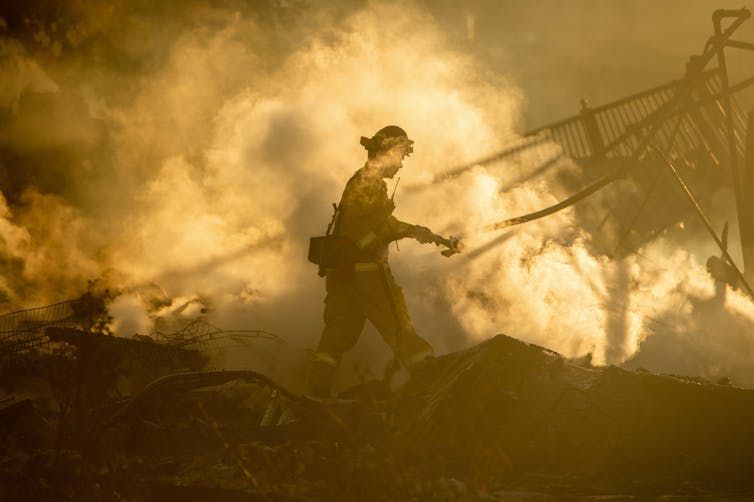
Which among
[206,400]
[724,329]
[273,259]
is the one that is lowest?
[206,400]

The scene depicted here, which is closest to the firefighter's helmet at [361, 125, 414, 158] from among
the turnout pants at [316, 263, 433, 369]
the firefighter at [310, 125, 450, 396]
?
the firefighter at [310, 125, 450, 396]

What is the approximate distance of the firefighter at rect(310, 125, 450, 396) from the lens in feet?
13.7

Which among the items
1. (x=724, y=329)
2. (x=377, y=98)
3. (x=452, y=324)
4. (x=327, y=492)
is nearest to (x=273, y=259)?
(x=452, y=324)

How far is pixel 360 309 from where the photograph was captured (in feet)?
14.4

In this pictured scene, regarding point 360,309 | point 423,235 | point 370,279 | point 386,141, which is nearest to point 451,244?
point 423,235

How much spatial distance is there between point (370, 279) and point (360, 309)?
0.24 m

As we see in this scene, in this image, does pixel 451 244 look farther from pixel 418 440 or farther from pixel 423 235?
pixel 418 440

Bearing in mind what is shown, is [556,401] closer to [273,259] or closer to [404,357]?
[404,357]

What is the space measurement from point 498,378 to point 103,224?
8035 mm

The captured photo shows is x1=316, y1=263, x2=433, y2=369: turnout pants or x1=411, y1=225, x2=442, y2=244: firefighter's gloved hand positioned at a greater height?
x1=411, y1=225, x2=442, y2=244: firefighter's gloved hand

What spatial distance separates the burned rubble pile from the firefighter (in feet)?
1.97

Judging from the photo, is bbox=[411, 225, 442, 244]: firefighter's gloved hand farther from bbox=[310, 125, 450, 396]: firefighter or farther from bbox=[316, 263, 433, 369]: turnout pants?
bbox=[316, 263, 433, 369]: turnout pants

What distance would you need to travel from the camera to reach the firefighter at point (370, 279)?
4176 millimetres

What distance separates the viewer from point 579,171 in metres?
11.0
